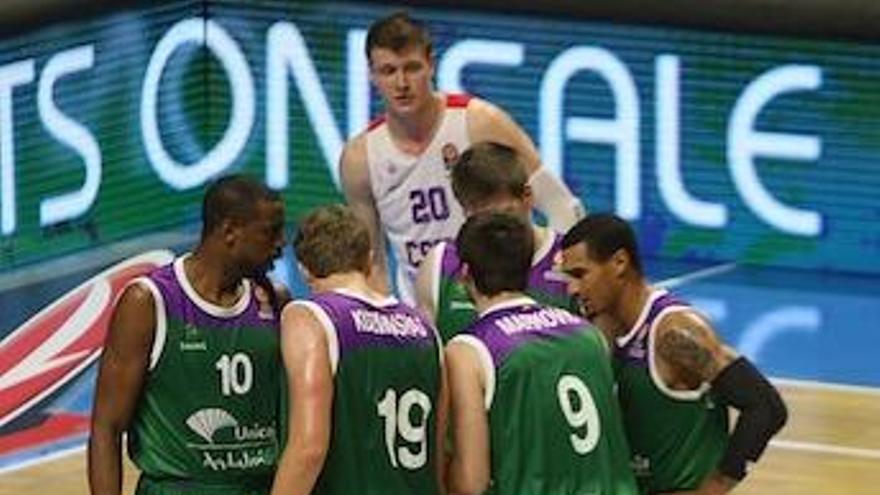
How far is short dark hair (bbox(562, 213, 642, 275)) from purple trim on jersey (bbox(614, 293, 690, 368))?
9cm

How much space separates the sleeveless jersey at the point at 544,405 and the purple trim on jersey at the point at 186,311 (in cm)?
65

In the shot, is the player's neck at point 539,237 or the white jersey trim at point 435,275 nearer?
the player's neck at point 539,237

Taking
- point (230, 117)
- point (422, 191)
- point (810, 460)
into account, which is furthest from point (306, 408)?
point (230, 117)

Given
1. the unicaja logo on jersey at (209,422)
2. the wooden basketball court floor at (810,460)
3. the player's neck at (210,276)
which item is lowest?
the wooden basketball court floor at (810,460)

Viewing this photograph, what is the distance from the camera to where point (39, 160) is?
10.7 meters

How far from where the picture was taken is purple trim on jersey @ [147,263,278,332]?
583 centimetres

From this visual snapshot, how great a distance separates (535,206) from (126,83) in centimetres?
424

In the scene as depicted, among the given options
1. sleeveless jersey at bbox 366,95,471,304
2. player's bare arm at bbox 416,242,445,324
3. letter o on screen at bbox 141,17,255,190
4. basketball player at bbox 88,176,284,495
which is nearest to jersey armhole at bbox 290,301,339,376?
basketball player at bbox 88,176,284,495

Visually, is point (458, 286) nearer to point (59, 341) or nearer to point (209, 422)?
point (209, 422)

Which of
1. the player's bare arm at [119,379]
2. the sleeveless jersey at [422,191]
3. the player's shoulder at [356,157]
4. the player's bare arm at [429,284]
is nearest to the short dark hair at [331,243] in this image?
the player's bare arm at [119,379]

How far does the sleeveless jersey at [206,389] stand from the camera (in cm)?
584

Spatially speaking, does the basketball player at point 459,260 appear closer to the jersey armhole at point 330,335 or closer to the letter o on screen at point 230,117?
the jersey armhole at point 330,335

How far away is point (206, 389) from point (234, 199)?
444 millimetres

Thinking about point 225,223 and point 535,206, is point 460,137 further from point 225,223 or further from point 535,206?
point 225,223
